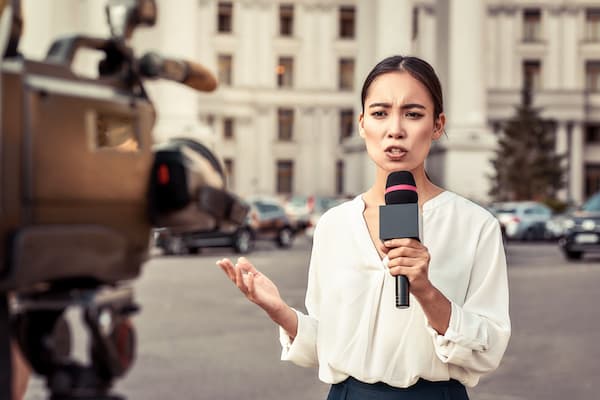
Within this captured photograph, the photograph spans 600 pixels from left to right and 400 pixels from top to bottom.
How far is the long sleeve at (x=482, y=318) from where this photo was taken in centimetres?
240

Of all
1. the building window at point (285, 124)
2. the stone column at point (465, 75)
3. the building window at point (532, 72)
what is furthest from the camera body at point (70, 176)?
the building window at point (532, 72)

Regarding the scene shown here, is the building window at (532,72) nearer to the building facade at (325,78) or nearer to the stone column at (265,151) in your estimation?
the building facade at (325,78)

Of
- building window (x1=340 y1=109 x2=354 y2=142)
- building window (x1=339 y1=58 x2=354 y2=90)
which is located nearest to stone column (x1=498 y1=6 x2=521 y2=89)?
building window (x1=339 y1=58 x2=354 y2=90)

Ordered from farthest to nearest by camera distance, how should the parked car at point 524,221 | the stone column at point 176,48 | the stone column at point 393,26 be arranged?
the stone column at point 393,26, the parked car at point 524,221, the stone column at point 176,48

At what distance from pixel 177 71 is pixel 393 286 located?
985 mm

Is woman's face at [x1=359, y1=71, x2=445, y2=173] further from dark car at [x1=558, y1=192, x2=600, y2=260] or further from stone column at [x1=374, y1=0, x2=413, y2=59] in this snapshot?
stone column at [x1=374, y1=0, x2=413, y2=59]

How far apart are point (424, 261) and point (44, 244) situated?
0.92 meters

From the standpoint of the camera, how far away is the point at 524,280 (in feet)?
63.8

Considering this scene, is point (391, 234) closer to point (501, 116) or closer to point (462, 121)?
point (462, 121)

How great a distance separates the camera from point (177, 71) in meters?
1.74

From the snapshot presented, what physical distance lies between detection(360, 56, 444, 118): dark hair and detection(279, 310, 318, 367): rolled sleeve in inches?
23.7

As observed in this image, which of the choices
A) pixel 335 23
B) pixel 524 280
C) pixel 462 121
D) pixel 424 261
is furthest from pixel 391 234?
pixel 335 23

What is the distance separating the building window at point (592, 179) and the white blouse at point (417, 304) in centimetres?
7454

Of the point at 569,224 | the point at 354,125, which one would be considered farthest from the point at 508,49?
the point at 569,224
